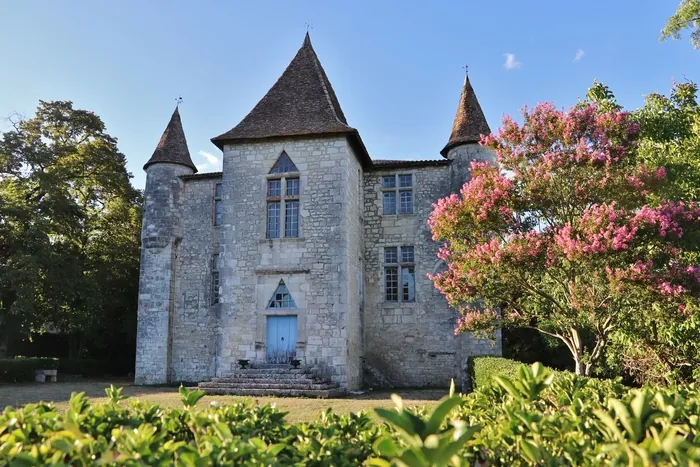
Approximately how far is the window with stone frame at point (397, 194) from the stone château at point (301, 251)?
4cm

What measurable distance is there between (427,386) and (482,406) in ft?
41.4

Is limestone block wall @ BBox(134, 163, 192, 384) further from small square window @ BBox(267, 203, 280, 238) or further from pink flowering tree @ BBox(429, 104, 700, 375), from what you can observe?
pink flowering tree @ BBox(429, 104, 700, 375)

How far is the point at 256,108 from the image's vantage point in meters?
16.6

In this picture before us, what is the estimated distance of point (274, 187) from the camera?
51.0 feet

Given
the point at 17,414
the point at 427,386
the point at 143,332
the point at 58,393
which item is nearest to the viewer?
the point at 17,414

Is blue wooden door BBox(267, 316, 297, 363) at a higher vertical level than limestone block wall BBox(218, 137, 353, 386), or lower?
lower

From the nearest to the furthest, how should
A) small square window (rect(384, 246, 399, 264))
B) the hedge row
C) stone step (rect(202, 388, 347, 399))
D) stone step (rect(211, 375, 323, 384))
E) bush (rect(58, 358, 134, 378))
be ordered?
1. stone step (rect(202, 388, 347, 399))
2. stone step (rect(211, 375, 323, 384))
3. small square window (rect(384, 246, 399, 264))
4. the hedge row
5. bush (rect(58, 358, 134, 378))

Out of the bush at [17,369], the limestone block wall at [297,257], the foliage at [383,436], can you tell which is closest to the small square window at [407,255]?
the limestone block wall at [297,257]

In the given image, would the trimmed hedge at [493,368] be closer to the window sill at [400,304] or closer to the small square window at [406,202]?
the window sill at [400,304]

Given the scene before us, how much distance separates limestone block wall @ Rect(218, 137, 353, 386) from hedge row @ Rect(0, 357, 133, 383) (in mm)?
7637

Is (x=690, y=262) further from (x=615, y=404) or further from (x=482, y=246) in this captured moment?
(x=615, y=404)

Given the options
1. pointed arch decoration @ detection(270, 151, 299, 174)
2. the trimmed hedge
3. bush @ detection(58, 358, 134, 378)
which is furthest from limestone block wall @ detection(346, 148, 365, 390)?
bush @ detection(58, 358, 134, 378)

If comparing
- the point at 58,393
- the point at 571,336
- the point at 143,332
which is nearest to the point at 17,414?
the point at 571,336

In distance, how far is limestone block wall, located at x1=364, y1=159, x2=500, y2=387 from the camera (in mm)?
15766
